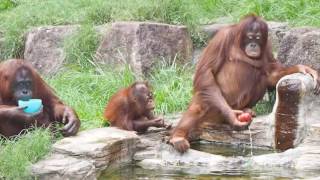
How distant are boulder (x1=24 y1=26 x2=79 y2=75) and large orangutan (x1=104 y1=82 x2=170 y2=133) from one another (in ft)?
9.27

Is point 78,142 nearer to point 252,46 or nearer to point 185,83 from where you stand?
point 252,46

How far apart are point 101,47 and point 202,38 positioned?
1.20 metres

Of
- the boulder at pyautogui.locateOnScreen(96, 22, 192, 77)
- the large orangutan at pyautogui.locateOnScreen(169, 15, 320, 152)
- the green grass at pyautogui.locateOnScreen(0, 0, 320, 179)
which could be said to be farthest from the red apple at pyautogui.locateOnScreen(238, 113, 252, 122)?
the boulder at pyautogui.locateOnScreen(96, 22, 192, 77)

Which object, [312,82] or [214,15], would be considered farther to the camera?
[214,15]

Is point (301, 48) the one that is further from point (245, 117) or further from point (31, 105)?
point (31, 105)

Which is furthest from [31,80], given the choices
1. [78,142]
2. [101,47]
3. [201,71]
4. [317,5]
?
[317,5]

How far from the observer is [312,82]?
614 cm

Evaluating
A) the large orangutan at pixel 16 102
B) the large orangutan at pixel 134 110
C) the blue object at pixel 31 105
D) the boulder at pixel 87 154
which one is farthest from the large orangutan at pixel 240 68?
the blue object at pixel 31 105

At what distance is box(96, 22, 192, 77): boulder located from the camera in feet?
27.9

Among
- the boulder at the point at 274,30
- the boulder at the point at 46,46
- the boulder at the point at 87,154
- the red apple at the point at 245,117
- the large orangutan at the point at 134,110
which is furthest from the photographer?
the boulder at the point at 46,46

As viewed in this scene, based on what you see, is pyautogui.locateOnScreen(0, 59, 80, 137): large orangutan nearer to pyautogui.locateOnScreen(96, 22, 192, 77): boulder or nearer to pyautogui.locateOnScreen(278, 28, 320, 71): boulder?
pyautogui.locateOnScreen(278, 28, 320, 71): boulder

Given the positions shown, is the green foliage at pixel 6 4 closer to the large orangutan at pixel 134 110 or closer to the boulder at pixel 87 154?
the large orangutan at pixel 134 110

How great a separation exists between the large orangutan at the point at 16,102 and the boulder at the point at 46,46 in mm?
3330

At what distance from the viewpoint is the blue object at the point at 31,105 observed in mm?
5656
